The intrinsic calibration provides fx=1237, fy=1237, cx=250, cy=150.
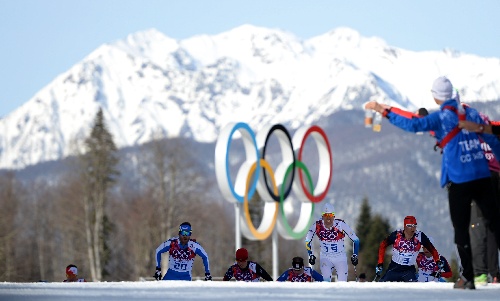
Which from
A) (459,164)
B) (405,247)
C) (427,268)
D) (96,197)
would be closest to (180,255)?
(405,247)

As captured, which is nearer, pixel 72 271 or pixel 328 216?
pixel 328 216

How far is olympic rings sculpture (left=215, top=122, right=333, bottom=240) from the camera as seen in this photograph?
37.2m

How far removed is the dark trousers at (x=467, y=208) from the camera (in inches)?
466

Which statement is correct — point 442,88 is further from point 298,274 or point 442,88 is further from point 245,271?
point 298,274

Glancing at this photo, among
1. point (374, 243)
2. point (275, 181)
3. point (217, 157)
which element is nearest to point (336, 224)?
point (217, 157)

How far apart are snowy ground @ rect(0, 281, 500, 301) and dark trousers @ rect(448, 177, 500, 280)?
370mm

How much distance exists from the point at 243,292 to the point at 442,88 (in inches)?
111

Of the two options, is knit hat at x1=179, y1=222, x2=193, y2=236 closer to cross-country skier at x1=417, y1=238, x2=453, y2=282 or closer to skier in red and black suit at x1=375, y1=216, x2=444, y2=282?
skier in red and black suit at x1=375, y1=216, x2=444, y2=282

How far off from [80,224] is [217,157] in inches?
2138

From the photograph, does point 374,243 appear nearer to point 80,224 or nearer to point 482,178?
point 80,224

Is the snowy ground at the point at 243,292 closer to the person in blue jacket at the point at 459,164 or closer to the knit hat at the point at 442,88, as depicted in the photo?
the person in blue jacket at the point at 459,164

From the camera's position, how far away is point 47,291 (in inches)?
460

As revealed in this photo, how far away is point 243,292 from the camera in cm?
1129

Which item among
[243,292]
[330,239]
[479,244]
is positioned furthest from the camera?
[330,239]
